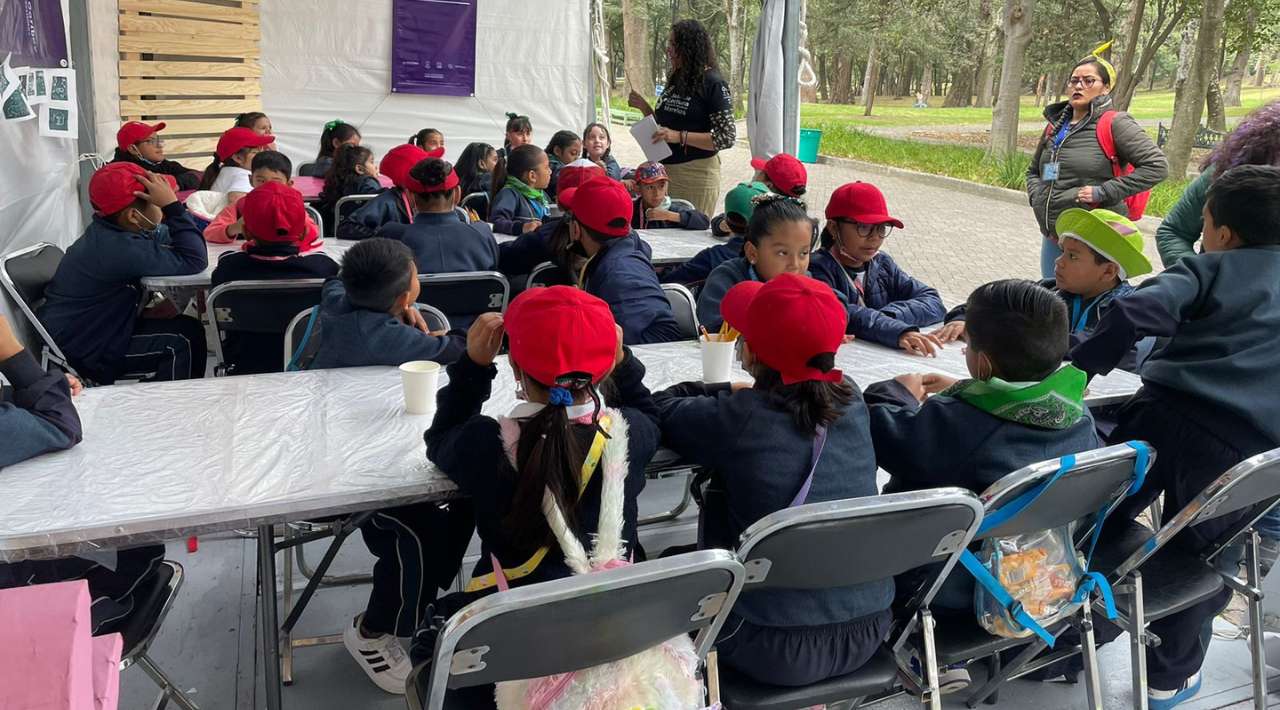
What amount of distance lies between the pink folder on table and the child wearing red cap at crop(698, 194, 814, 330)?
2290 mm

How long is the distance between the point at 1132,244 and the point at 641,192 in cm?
300

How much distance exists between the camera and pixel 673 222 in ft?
17.7

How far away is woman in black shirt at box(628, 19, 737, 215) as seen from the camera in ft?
19.8

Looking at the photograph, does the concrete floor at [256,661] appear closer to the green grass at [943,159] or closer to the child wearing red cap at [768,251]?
the child wearing red cap at [768,251]

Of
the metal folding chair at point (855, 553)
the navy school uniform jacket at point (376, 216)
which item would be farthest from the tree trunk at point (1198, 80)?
the metal folding chair at point (855, 553)

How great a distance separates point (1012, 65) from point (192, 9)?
11.1 m

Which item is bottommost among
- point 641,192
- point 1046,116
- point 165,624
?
point 165,624

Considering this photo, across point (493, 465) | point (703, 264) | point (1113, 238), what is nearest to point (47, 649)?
point (493, 465)

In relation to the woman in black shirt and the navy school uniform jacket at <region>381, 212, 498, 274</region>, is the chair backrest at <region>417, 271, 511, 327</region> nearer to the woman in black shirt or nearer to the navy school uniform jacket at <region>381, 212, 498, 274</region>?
the navy school uniform jacket at <region>381, 212, 498, 274</region>

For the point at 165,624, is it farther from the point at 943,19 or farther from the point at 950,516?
the point at 943,19

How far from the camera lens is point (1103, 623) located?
2586 millimetres

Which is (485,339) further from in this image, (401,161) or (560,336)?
(401,161)

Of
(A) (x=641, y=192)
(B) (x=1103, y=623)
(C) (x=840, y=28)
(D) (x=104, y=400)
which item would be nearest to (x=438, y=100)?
(A) (x=641, y=192)

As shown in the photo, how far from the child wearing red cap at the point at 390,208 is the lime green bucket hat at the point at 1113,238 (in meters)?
3.08
